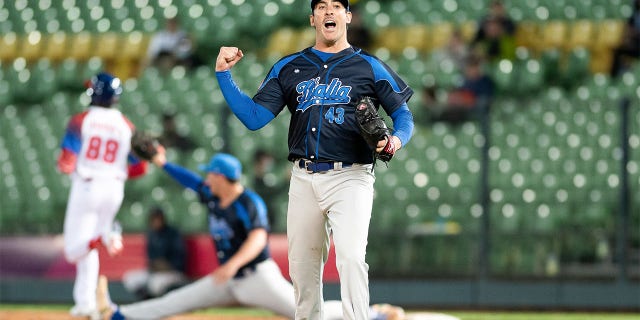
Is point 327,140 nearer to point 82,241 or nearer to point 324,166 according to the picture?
point 324,166

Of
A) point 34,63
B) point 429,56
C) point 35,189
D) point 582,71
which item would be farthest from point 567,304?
point 34,63

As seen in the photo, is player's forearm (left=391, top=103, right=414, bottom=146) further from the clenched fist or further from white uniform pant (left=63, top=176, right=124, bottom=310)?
white uniform pant (left=63, top=176, right=124, bottom=310)

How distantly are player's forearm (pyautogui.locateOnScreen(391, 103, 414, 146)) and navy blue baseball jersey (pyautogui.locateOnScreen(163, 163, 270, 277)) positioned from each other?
202 cm

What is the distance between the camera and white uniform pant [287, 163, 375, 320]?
15.1 feet

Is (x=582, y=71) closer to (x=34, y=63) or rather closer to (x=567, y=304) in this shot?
(x=567, y=304)

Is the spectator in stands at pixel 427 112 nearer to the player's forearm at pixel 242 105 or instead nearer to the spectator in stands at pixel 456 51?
the spectator in stands at pixel 456 51

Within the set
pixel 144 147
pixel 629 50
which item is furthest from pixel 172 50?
pixel 144 147

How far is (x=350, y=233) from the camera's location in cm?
461

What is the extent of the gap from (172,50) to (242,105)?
28.6 feet

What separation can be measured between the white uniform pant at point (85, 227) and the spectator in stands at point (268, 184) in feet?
8.39

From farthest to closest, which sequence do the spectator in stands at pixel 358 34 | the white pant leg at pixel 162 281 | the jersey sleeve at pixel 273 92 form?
the spectator in stands at pixel 358 34
the white pant leg at pixel 162 281
the jersey sleeve at pixel 273 92

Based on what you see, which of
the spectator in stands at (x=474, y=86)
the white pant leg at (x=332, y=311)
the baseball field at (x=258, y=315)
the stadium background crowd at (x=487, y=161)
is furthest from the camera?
the spectator in stands at (x=474, y=86)

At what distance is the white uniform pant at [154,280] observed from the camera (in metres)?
9.73

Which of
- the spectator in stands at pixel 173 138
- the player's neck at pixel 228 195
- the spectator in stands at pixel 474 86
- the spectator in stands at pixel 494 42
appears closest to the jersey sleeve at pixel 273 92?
the player's neck at pixel 228 195
